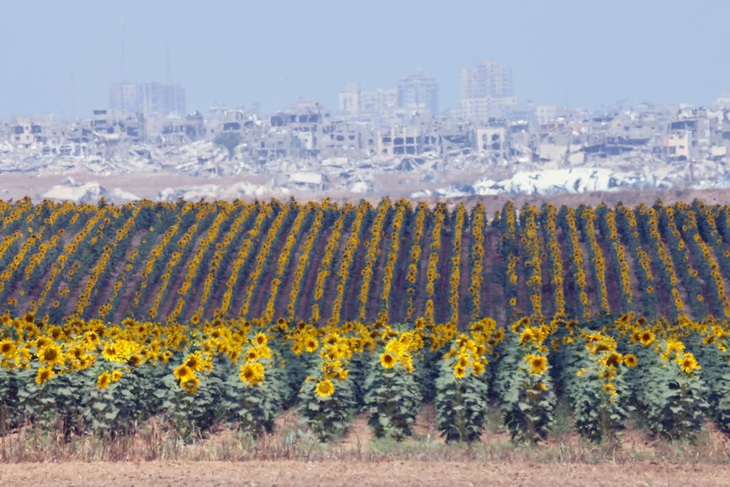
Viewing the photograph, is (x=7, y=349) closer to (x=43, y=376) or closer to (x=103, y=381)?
(x=43, y=376)

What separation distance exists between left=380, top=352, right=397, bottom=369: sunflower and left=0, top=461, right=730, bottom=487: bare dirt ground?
9.86 ft

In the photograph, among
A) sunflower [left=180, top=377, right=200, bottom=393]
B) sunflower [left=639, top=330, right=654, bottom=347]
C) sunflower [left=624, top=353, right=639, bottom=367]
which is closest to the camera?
sunflower [left=180, top=377, right=200, bottom=393]

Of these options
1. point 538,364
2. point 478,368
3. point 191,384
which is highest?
point 538,364

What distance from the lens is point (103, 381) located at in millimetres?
15805

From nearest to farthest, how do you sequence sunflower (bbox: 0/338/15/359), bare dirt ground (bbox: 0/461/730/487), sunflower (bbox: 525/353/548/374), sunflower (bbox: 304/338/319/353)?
bare dirt ground (bbox: 0/461/730/487) < sunflower (bbox: 525/353/548/374) < sunflower (bbox: 0/338/15/359) < sunflower (bbox: 304/338/319/353)

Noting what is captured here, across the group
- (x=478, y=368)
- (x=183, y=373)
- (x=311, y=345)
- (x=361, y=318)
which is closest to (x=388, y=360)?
(x=478, y=368)

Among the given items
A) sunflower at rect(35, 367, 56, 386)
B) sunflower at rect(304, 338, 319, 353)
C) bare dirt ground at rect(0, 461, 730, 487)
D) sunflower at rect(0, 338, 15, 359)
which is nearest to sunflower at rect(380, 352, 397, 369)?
sunflower at rect(304, 338, 319, 353)

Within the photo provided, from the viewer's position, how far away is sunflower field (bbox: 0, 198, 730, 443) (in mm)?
16188

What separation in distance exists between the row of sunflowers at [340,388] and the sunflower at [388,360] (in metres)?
0.02

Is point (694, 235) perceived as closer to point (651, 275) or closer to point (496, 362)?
point (651, 275)

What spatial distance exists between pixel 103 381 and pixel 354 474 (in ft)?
13.3

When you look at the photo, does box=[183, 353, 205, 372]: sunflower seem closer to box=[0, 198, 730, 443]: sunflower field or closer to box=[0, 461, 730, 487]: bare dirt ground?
box=[0, 198, 730, 443]: sunflower field

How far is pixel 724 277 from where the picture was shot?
1281 inches

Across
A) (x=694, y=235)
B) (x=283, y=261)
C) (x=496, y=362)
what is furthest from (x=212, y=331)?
(x=694, y=235)
